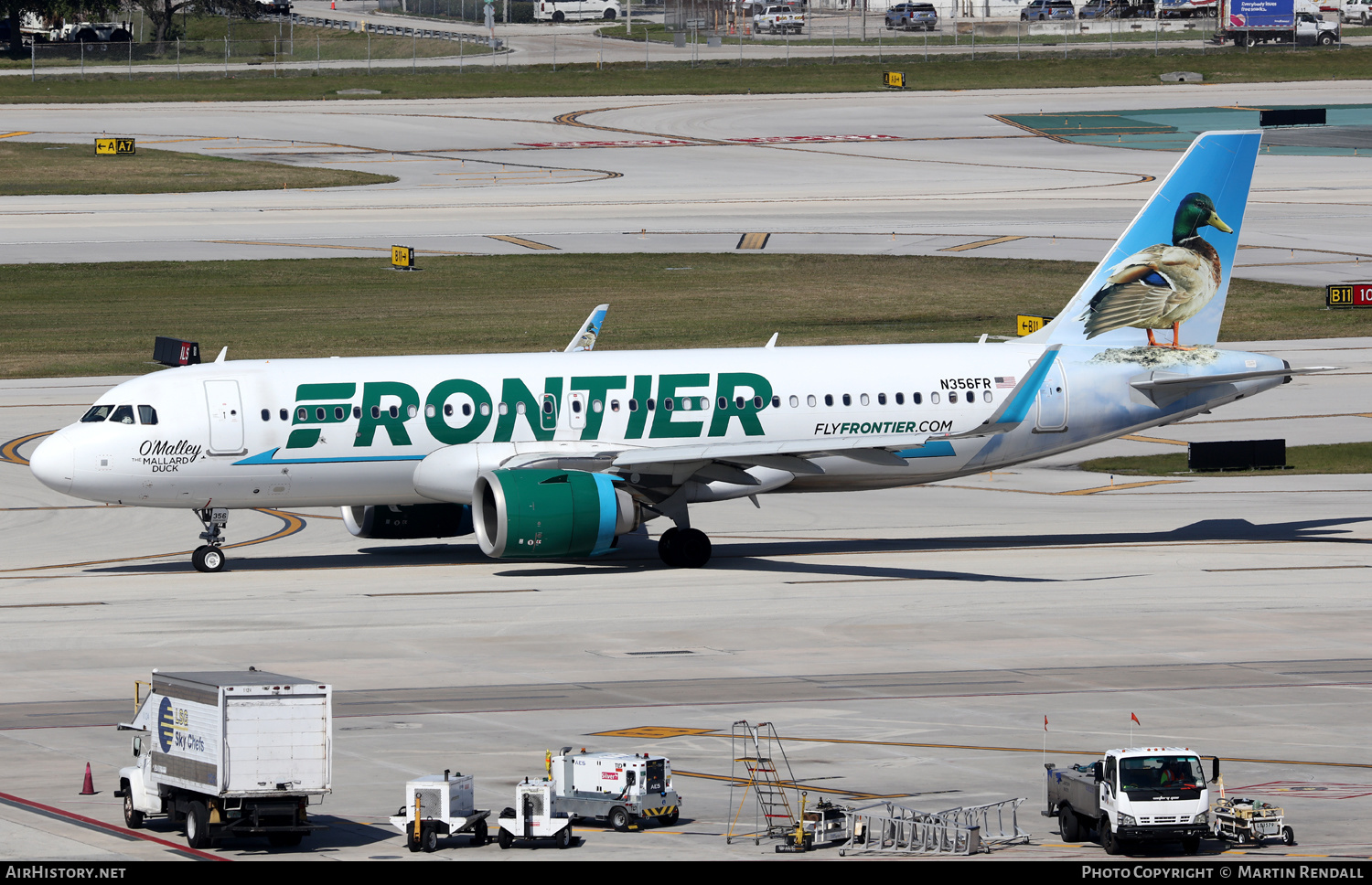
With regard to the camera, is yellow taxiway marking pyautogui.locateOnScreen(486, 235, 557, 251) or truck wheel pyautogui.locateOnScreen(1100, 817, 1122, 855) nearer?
truck wheel pyautogui.locateOnScreen(1100, 817, 1122, 855)

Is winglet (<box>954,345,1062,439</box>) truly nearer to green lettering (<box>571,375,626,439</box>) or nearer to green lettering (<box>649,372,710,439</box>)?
green lettering (<box>649,372,710,439</box>)

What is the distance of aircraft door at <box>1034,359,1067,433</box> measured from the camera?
46.3 meters

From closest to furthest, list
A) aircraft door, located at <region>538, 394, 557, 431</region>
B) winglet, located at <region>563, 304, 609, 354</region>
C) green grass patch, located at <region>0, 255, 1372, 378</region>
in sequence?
1. aircraft door, located at <region>538, 394, 557, 431</region>
2. winglet, located at <region>563, 304, 609, 354</region>
3. green grass patch, located at <region>0, 255, 1372, 378</region>

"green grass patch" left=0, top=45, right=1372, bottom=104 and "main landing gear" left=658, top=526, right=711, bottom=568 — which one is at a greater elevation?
"green grass patch" left=0, top=45, right=1372, bottom=104

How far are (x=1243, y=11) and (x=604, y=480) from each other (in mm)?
153880

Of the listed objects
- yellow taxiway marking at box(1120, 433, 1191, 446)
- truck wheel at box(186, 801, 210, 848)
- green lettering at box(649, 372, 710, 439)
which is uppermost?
green lettering at box(649, 372, 710, 439)

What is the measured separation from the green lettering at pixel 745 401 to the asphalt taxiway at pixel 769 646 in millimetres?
3239

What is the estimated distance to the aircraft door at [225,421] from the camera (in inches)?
1681

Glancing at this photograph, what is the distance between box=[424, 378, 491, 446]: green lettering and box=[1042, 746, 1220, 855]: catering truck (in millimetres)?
23020

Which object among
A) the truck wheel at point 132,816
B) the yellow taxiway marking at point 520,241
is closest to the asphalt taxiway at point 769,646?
the truck wheel at point 132,816

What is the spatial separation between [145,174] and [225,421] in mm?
84043

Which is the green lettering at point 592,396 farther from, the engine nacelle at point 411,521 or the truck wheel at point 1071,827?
the truck wheel at point 1071,827

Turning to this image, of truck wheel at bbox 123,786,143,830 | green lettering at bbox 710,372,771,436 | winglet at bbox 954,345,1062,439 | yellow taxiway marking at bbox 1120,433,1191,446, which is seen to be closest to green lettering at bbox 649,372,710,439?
green lettering at bbox 710,372,771,436
